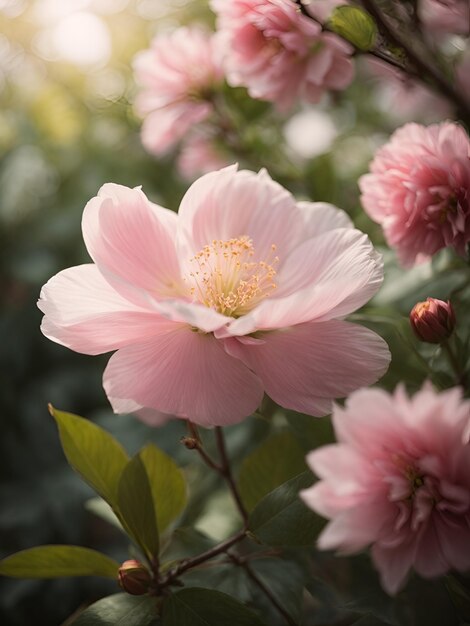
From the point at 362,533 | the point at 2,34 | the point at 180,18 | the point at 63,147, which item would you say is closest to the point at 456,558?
the point at 362,533

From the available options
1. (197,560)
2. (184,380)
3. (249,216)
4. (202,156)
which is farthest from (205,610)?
(202,156)

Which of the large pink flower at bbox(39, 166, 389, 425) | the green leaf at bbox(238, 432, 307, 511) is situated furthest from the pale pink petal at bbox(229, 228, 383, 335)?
the green leaf at bbox(238, 432, 307, 511)

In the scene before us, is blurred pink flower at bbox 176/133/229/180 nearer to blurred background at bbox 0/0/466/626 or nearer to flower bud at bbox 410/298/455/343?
blurred background at bbox 0/0/466/626

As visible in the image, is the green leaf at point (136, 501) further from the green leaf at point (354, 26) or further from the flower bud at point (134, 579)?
the green leaf at point (354, 26)

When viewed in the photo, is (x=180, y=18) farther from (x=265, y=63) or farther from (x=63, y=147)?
(x=265, y=63)

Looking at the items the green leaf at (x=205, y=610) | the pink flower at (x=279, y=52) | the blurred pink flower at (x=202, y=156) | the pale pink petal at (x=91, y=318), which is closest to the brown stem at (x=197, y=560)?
the green leaf at (x=205, y=610)
